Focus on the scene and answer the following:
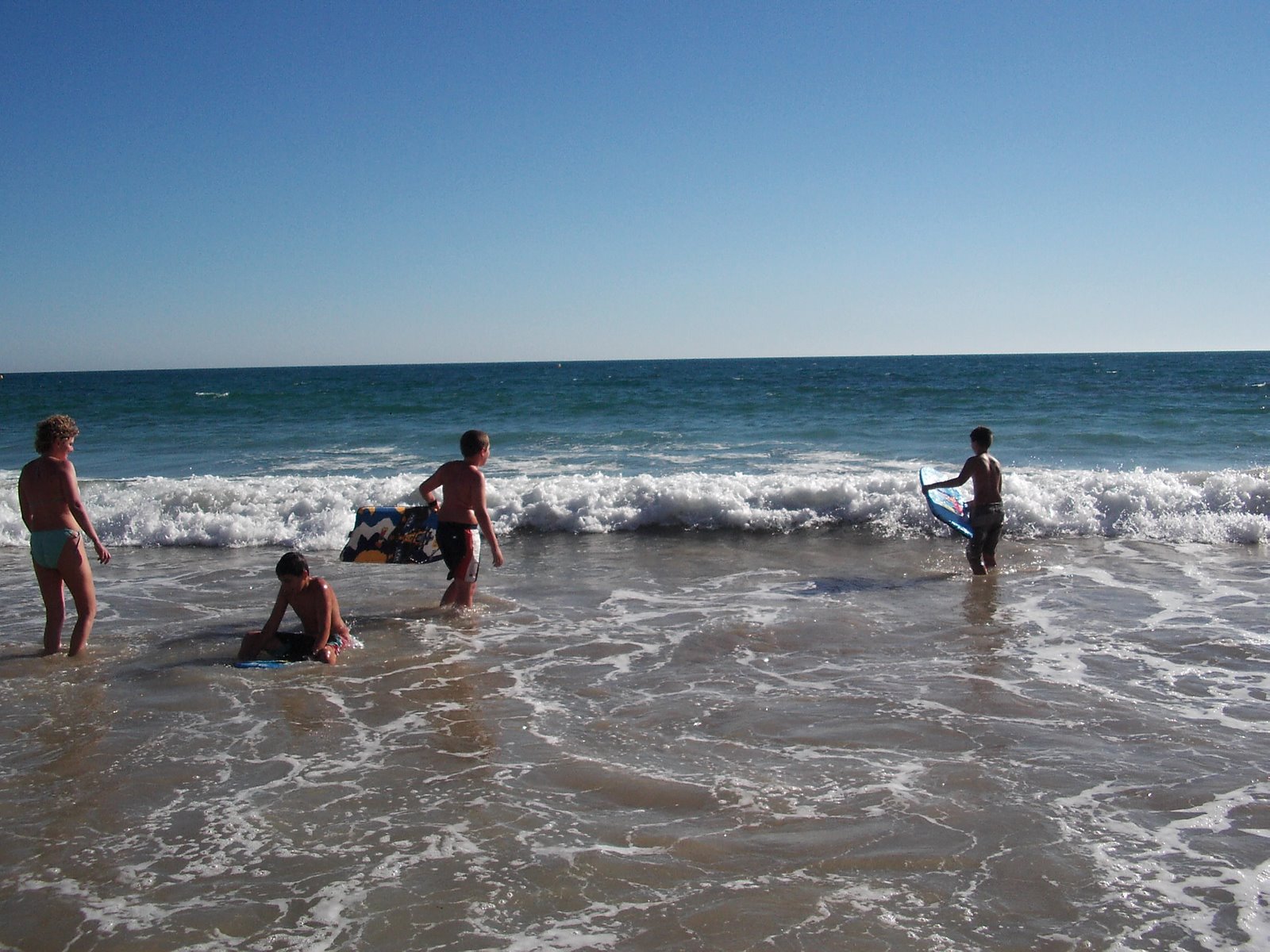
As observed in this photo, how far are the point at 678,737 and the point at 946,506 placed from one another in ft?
20.4

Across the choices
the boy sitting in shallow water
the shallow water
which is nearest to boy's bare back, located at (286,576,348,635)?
the boy sitting in shallow water

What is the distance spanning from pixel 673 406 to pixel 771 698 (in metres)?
27.2

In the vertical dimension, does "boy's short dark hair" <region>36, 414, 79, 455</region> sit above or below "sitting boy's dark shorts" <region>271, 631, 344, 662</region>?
above

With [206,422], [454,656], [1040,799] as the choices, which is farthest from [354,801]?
[206,422]

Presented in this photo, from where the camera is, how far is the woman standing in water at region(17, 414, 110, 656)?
6590 mm

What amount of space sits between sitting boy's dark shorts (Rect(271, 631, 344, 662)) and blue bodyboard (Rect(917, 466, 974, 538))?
621cm

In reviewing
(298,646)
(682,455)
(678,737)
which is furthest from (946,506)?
(682,455)

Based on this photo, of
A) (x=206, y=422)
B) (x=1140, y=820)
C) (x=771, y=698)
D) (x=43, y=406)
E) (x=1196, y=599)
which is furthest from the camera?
(x=43, y=406)

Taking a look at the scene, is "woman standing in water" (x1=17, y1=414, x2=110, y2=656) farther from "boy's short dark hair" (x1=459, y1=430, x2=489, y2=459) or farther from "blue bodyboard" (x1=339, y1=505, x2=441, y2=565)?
"boy's short dark hair" (x1=459, y1=430, x2=489, y2=459)

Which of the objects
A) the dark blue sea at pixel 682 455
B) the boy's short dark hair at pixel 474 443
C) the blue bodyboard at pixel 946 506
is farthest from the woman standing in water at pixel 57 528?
the blue bodyboard at pixel 946 506

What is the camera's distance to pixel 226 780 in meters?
4.62

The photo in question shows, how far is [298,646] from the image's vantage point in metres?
6.68

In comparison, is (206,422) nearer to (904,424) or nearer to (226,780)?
(904,424)

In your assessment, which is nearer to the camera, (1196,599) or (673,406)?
(1196,599)
